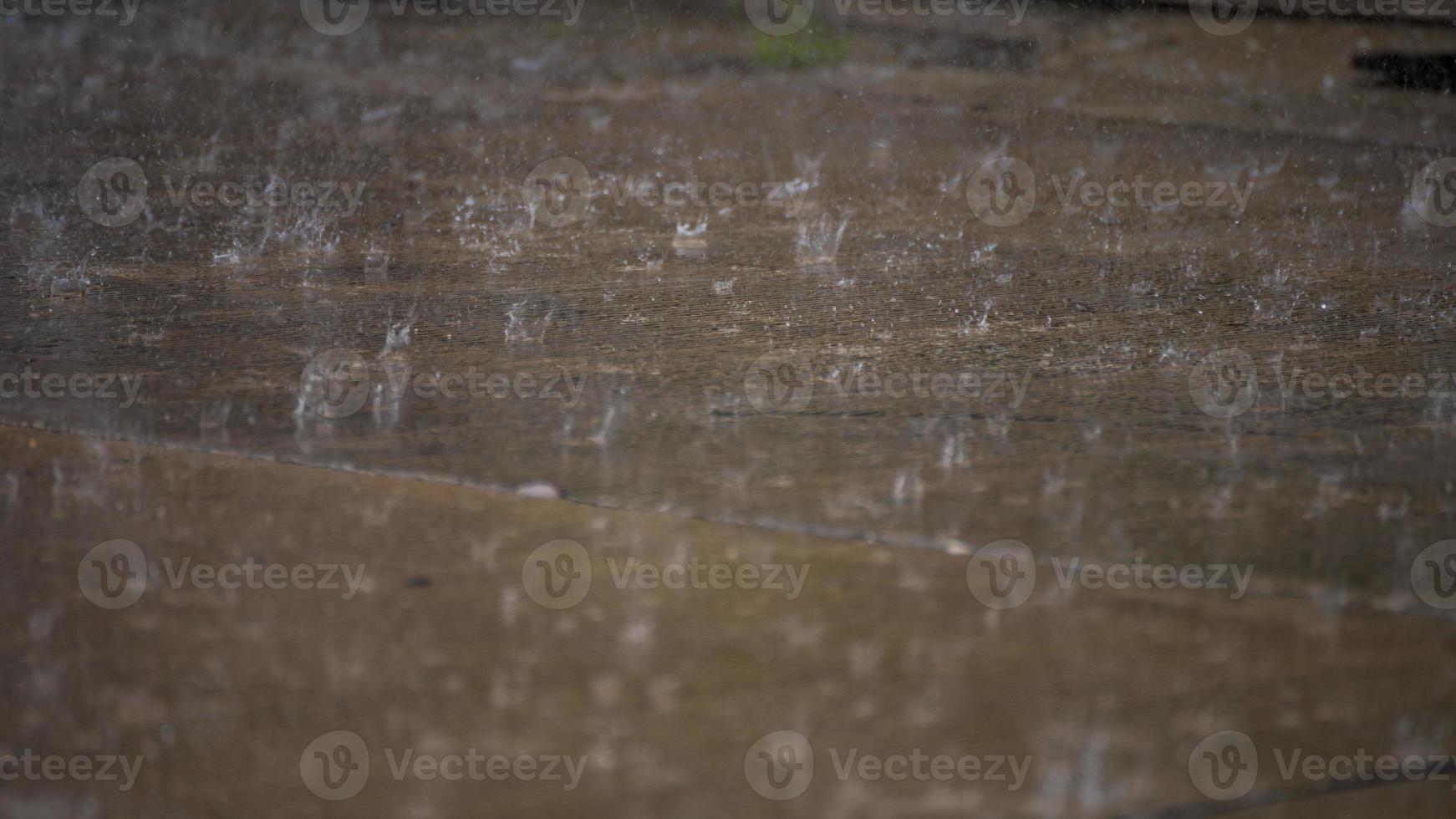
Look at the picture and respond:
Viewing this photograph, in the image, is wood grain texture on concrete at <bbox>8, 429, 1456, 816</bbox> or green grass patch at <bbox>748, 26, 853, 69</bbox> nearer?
wood grain texture on concrete at <bbox>8, 429, 1456, 816</bbox>

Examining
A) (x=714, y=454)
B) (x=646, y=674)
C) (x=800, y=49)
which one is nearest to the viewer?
(x=646, y=674)

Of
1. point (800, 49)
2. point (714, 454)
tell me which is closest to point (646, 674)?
point (714, 454)

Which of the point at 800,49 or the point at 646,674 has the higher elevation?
the point at 800,49

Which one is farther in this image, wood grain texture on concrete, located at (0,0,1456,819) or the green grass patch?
the green grass patch

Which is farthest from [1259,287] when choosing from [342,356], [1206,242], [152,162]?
[152,162]

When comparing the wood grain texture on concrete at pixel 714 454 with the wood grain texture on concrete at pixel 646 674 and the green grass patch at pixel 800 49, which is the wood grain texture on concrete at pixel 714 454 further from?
the green grass patch at pixel 800 49

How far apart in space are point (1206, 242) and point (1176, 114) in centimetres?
169

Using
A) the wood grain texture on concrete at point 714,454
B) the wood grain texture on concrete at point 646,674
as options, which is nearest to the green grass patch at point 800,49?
the wood grain texture on concrete at point 714,454

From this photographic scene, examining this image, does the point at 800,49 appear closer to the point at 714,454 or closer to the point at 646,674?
the point at 714,454

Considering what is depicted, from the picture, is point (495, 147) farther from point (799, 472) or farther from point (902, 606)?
point (902, 606)

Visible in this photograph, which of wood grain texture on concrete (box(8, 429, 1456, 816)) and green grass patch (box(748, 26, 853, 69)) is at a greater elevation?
green grass patch (box(748, 26, 853, 69))

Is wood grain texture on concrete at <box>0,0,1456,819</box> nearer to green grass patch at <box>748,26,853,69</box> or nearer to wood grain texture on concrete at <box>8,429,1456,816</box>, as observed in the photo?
wood grain texture on concrete at <box>8,429,1456,816</box>

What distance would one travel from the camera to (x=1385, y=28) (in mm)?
7125

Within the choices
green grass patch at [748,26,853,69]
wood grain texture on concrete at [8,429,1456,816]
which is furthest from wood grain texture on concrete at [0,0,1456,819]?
green grass patch at [748,26,853,69]
